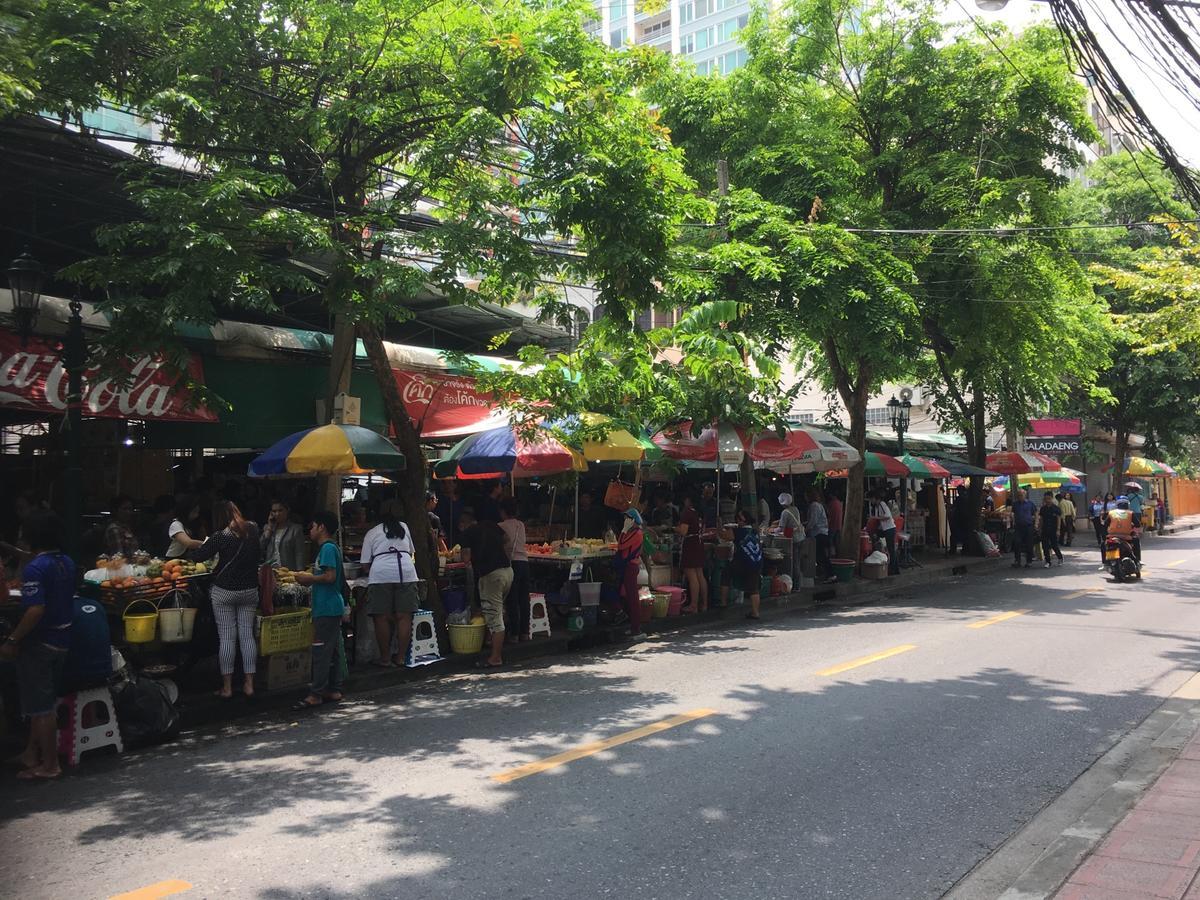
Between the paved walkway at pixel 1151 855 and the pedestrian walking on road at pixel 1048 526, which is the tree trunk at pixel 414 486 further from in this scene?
the pedestrian walking on road at pixel 1048 526

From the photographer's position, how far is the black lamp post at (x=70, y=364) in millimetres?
8648

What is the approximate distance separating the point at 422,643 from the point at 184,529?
331 cm

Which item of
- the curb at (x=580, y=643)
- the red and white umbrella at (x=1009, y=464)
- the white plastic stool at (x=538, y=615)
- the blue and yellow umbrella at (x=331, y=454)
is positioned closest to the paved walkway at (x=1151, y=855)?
the curb at (x=580, y=643)

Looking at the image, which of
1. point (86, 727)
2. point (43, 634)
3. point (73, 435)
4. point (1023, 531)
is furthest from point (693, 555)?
point (1023, 531)

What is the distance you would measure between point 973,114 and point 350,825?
16.8 meters

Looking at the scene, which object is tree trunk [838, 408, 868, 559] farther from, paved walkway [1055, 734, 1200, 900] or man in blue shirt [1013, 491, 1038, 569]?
paved walkway [1055, 734, 1200, 900]

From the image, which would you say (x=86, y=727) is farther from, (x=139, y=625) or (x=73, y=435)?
(x=73, y=435)

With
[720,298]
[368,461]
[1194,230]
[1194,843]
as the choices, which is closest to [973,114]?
[1194,230]

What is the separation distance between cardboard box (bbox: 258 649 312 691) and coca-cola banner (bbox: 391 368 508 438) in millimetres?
5133

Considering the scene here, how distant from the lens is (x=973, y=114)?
1697 cm

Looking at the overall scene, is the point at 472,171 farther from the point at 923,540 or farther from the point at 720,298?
the point at 923,540

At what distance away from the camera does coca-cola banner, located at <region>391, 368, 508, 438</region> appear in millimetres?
14188

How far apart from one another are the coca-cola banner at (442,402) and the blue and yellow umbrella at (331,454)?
2946 mm

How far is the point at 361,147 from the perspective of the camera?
1080 cm
